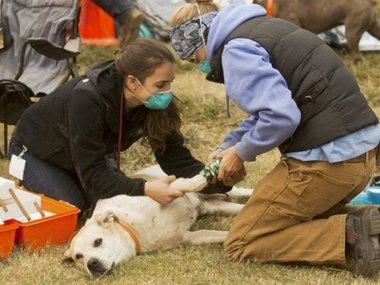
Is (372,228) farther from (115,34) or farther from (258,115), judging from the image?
(115,34)

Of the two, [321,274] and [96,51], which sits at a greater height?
[321,274]

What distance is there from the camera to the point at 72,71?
5.53 meters

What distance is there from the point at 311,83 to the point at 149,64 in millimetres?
824

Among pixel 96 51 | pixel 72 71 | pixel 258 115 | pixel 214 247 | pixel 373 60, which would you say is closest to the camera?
pixel 258 115

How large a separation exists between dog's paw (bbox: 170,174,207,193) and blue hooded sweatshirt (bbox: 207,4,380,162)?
423 mm

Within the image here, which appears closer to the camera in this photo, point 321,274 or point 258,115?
point 258,115

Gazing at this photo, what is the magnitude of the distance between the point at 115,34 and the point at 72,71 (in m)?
4.21

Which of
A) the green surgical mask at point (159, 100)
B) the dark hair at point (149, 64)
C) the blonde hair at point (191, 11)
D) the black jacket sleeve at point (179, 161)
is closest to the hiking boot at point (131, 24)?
the black jacket sleeve at point (179, 161)

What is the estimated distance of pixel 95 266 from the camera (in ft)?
11.1

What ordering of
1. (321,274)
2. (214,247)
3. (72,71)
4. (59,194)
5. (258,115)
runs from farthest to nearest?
(72,71) < (59,194) < (214,247) < (321,274) < (258,115)

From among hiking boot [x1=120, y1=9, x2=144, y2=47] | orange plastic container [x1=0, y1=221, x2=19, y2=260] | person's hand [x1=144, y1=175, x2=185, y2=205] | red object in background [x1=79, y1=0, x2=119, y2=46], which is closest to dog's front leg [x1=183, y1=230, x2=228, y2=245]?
person's hand [x1=144, y1=175, x2=185, y2=205]

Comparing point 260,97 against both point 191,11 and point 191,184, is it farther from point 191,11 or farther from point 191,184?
point 191,184

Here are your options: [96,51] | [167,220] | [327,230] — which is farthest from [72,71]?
[96,51]

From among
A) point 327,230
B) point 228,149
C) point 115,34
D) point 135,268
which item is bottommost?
point 115,34
